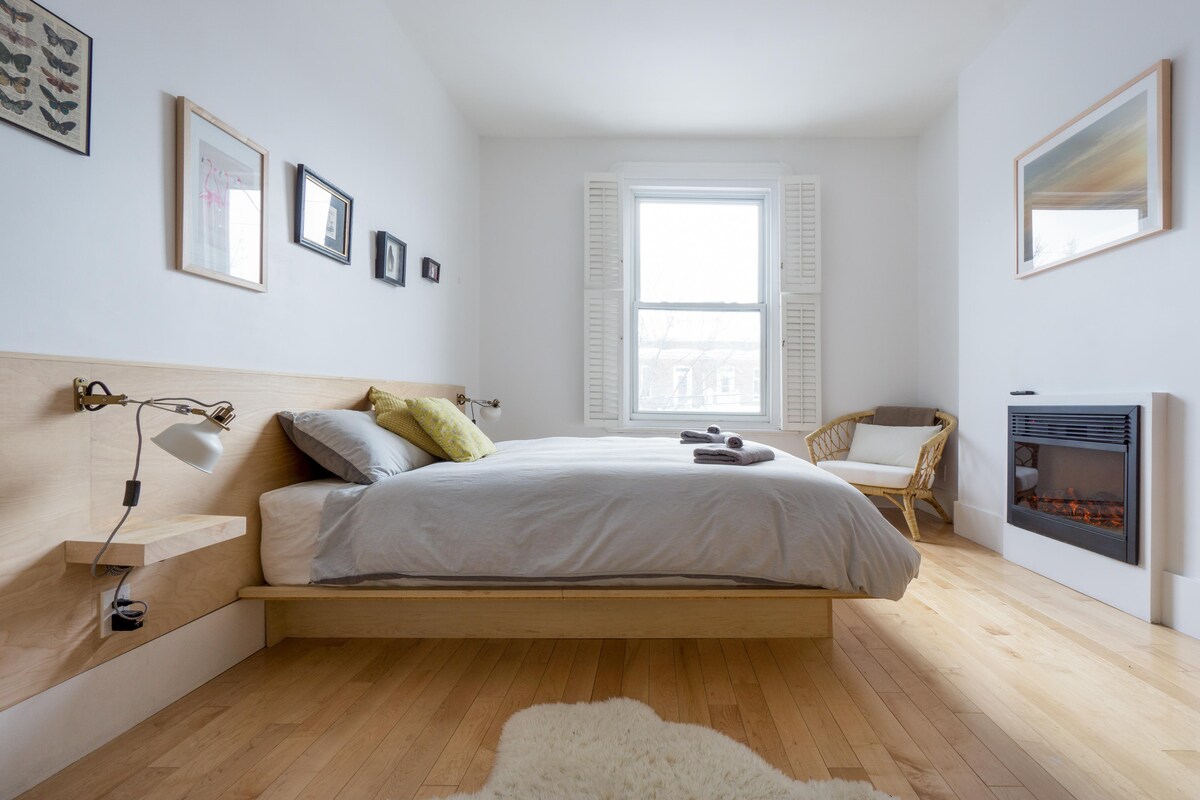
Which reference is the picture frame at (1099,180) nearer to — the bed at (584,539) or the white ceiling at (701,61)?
the white ceiling at (701,61)

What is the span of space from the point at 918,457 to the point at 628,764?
3250 millimetres

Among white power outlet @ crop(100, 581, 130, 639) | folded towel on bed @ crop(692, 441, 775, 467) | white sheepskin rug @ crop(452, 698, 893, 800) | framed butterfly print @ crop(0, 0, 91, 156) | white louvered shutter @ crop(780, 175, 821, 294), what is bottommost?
white sheepskin rug @ crop(452, 698, 893, 800)

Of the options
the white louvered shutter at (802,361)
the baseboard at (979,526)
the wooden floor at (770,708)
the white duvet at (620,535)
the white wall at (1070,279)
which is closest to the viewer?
the wooden floor at (770,708)

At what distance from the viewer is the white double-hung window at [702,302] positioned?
498 cm

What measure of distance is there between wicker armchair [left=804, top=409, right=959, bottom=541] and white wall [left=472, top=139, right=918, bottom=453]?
0.15 metres

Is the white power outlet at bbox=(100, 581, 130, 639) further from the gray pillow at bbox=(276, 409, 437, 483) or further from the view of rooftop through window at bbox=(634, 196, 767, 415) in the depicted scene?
the view of rooftop through window at bbox=(634, 196, 767, 415)

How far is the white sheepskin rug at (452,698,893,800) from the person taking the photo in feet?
4.61

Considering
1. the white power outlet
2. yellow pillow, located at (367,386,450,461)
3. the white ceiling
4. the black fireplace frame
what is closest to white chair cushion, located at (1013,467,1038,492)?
the black fireplace frame

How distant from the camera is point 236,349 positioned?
7.09 ft

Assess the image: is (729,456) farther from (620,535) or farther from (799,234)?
(799,234)

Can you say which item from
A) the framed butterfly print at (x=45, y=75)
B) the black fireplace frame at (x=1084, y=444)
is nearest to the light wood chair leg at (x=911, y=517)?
the black fireplace frame at (x=1084, y=444)

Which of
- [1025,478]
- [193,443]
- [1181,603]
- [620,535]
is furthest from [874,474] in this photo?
[193,443]

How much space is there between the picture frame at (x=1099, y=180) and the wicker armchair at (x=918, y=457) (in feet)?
3.86

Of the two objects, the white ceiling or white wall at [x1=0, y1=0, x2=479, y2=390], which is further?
the white ceiling
